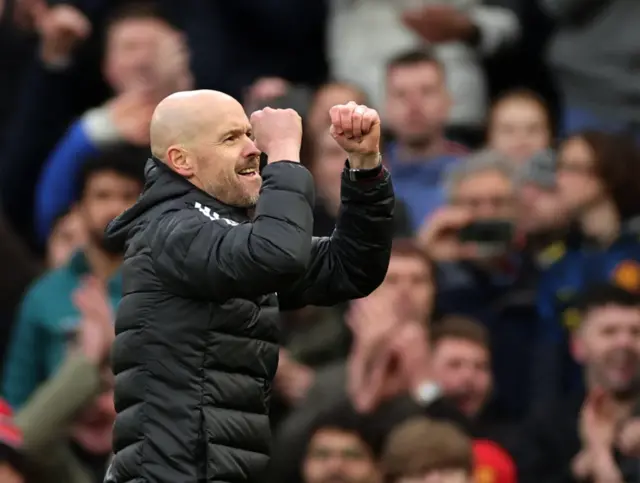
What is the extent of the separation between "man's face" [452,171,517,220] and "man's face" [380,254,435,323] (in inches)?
24.0

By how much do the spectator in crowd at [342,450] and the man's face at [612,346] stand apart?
0.90 metres

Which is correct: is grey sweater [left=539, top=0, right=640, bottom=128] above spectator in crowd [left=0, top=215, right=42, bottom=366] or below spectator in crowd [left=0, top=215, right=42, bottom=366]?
above

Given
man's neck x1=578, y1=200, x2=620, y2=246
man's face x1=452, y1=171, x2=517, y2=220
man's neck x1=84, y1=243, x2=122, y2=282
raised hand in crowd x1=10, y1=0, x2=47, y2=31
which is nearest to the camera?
man's neck x1=84, y1=243, x2=122, y2=282

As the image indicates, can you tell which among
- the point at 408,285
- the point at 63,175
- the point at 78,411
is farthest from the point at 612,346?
the point at 63,175

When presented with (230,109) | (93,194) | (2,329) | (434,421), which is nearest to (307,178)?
(230,109)

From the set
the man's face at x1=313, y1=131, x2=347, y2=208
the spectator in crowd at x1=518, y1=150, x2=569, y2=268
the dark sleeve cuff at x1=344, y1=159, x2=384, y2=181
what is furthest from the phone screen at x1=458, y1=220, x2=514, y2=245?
the dark sleeve cuff at x1=344, y1=159, x2=384, y2=181

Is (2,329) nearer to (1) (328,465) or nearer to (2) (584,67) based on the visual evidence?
(1) (328,465)

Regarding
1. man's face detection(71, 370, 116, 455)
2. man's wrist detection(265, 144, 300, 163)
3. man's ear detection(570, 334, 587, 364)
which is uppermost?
man's wrist detection(265, 144, 300, 163)

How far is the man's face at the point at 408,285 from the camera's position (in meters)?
7.97

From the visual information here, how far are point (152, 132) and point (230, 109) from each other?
0.21 metres

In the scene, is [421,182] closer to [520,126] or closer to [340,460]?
[520,126]

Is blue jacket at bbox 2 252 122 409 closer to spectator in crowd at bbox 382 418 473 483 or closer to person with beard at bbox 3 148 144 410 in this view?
person with beard at bbox 3 148 144 410

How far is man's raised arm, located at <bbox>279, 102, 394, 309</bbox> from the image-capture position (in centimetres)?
498

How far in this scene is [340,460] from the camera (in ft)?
24.2
